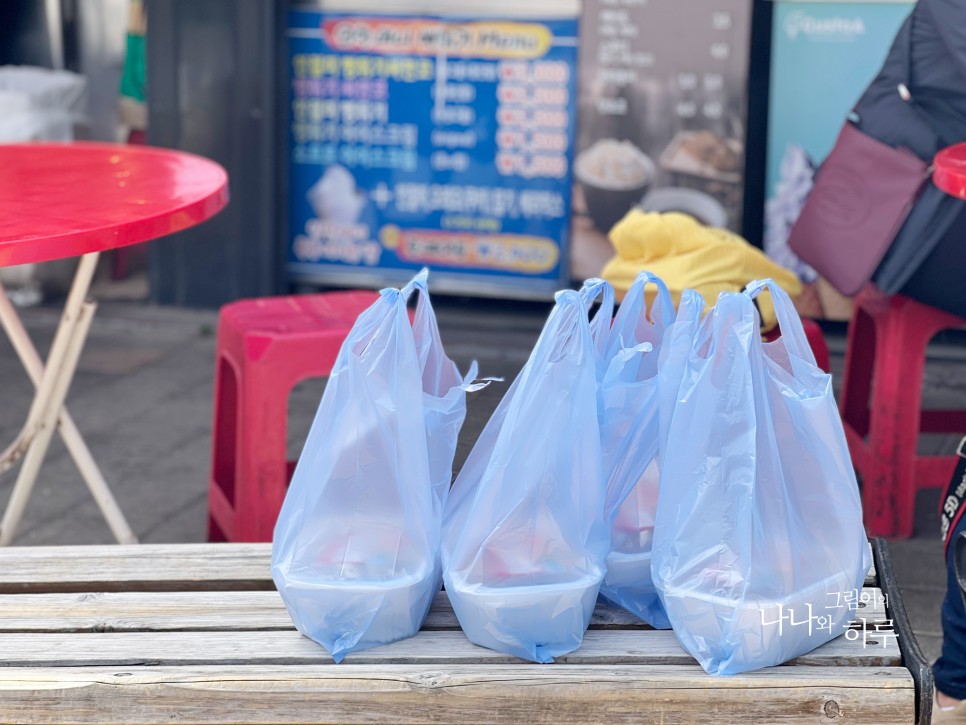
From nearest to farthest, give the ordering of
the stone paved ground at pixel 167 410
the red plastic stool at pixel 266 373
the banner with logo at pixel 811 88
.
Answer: the red plastic stool at pixel 266 373, the stone paved ground at pixel 167 410, the banner with logo at pixel 811 88

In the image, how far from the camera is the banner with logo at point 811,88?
17.0 ft

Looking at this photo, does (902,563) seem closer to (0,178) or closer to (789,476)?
(789,476)

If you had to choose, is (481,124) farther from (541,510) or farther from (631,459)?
(541,510)

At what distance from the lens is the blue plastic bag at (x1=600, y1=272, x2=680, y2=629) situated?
224cm

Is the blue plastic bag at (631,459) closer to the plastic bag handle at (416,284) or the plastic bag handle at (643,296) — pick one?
the plastic bag handle at (643,296)

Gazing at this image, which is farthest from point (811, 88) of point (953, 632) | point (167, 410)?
point (953, 632)

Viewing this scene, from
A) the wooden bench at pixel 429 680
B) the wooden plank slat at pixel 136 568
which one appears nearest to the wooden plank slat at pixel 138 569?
the wooden plank slat at pixel 136 568

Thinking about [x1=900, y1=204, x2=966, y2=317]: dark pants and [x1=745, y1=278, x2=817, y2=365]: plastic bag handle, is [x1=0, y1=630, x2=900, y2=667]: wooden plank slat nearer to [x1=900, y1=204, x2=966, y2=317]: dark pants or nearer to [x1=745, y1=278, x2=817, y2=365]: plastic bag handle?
[x1=745, y1=278, x2=817, y2=365]: plastic bag handle

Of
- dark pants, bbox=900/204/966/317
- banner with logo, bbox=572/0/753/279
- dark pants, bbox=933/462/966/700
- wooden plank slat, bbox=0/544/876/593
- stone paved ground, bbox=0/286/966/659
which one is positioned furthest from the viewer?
banner with logo, bbox=572/0/753/279

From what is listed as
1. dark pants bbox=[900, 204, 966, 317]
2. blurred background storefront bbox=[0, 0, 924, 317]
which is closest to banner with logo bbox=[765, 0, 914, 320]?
blurred background storefront bbox=[0, 0, 924, 317]

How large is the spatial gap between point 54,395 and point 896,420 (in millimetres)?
2332

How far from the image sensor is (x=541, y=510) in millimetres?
2053

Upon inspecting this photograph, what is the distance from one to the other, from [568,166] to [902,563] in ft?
8.46

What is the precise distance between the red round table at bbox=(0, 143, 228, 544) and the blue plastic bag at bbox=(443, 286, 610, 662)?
1045 mm
